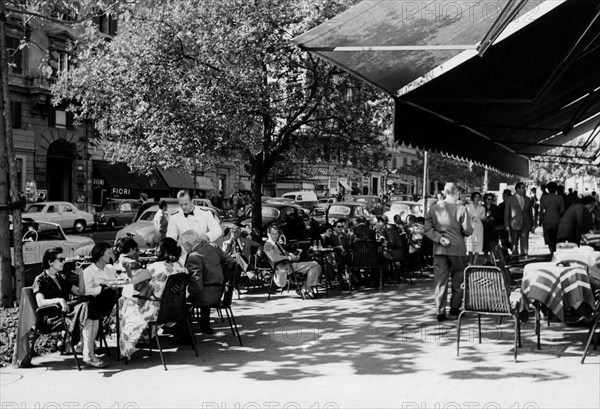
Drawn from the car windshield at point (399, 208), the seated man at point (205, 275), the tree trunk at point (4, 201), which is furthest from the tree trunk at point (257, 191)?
the car windshield at point (399, 208)

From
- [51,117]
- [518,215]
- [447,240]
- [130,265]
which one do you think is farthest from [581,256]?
[51,117]

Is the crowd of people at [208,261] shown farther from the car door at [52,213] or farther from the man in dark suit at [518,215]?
the car door at [52,213]

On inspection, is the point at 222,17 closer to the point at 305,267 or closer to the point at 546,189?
the point at 305,267

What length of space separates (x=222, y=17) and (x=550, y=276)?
11109 mm

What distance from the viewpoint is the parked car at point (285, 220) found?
60.8ft

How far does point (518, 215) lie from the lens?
16219mm

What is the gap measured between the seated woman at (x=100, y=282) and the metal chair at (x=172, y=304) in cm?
52

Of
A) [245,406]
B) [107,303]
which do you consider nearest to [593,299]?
[245,406]

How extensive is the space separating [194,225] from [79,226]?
77.4 ft

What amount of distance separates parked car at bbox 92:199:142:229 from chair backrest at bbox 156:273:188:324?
2646cm

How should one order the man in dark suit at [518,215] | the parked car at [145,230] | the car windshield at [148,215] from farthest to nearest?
1. the car windshield at [148,215]
2. the parked car at [145,230]
3. the man in dark suit at [518,215]

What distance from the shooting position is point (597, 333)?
7492 mm

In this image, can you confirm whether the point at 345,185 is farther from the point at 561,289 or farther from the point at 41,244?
the point at 561,289

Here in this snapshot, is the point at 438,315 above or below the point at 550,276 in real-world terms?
below
